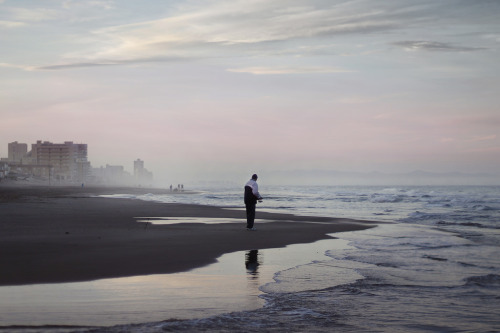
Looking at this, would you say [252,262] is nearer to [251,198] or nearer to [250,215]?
[250,215]

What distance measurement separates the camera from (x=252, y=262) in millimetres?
10555

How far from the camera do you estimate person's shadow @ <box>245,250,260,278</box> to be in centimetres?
927

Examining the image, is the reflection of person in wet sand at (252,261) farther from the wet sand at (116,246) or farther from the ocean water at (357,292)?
the wet sand at (116,246)

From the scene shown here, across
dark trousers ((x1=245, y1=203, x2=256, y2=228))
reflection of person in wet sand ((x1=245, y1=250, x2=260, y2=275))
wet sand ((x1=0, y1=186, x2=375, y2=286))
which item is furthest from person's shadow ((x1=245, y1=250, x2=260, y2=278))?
dark trousers ((x1=245, y1=203, x2=256, y2=228))

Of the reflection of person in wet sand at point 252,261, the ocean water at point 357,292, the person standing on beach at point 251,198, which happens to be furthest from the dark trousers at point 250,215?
the reflection of person in wet sand at point 252,261

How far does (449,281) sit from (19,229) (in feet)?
41.7

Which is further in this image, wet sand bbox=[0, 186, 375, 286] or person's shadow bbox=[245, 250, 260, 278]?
person's shadow bbox=[245, 250, 260, 278]

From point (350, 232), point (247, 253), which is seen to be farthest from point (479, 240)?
point (247, 253)

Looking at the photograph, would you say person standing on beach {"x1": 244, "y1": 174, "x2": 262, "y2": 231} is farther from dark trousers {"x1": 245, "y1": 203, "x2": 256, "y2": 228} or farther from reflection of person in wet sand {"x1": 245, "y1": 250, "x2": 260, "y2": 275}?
reflection of person in wet sand {"x1": 245, "y1": 250, "x2": 260, "y2": 275}

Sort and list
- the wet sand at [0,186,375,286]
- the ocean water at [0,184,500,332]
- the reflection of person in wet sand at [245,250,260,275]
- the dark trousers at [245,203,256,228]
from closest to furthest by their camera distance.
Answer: the ocean water at [0,184,500,332] < the wet sand at [0,186,375,286] < the reflection of person in wet sand at [245,250,260,275] < the dark trousers at [245,203,256,228]

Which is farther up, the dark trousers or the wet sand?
the dark trousers

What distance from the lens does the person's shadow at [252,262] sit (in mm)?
9272

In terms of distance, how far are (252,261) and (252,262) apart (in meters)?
0.15

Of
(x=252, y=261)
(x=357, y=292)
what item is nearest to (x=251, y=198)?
(x=252, y=261)
